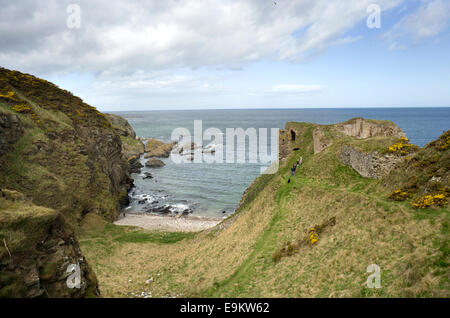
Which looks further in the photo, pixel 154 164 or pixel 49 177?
pixel 154 164

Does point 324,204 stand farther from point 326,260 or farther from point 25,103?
point 25,103

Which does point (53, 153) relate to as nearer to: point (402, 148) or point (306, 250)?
point (306, 250)

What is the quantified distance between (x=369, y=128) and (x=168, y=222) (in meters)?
36.5

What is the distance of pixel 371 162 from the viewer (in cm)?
2597

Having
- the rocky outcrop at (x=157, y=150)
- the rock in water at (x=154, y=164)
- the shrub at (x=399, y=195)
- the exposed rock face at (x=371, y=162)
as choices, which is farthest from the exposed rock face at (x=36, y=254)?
the rocky outcrop at (x=157, y=150)

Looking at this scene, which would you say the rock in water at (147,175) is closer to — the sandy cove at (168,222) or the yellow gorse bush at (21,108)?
the sandy cove at (168,222)

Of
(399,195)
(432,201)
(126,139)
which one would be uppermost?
(126,139)

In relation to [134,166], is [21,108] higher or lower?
higher

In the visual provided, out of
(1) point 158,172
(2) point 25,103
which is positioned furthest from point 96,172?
(1) point 158,172

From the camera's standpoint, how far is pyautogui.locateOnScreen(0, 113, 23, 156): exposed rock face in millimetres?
35697

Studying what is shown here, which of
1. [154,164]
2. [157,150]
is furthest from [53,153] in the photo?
[157,150]

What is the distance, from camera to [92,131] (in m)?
51.5

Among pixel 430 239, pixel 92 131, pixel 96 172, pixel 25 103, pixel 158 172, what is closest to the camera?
pixel 430 239
